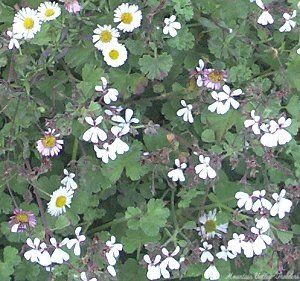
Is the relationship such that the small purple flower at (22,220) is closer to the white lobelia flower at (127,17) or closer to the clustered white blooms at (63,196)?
the clustered white blooms at (63,196)

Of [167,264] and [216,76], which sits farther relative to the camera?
[216,76]

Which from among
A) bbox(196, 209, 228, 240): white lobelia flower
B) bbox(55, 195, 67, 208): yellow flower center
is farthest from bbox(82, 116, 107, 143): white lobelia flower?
bbox(196, 209, 228, 240): white lobelia flower

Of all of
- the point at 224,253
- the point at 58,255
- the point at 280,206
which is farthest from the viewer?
the point at 224,253

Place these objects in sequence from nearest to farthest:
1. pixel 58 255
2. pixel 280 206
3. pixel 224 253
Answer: pixel 58 255 → pixel 280 206 → pixel 224 253

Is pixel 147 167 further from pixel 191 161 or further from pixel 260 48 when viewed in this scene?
pixel 260 48

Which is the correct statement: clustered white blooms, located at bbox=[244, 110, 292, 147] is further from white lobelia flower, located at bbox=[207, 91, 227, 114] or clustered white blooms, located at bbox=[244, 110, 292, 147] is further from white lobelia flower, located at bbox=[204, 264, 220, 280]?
white lobelia flower, located at bbox=[204, 264, 220, 280]

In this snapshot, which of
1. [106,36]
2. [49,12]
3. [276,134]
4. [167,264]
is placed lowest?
[167,264]

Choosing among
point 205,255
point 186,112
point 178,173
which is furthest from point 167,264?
point 186,112

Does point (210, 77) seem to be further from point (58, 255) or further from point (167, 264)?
point (58, 255)
